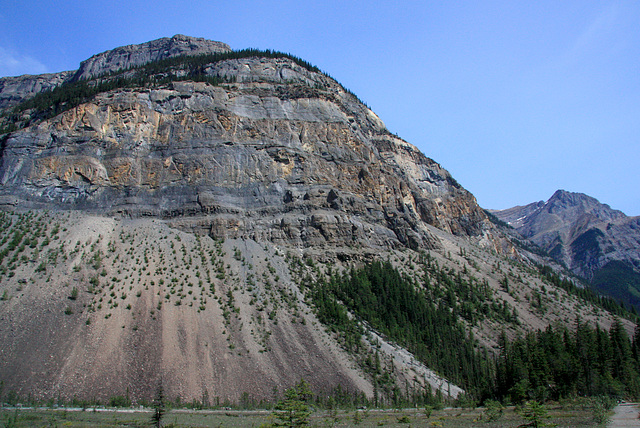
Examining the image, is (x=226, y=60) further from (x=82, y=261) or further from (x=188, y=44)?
(x=82, y=261)

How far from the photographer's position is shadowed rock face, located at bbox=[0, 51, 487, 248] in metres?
72.2

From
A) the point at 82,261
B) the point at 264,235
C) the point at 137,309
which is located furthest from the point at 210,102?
the point at 137,309

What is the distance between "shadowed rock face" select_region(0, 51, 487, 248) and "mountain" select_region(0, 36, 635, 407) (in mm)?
313

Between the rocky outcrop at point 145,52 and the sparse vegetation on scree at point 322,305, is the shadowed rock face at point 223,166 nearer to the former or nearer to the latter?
the sparse vegetation on scree at point 322,305

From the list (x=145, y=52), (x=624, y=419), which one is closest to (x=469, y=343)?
(x=624, y=419)

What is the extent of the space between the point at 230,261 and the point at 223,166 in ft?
67.5

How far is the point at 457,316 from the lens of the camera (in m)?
73.0

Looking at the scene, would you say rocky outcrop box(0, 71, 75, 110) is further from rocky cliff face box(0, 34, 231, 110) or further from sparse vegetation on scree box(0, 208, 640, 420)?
sparse vegetation on scree box(0, 208, 640, 420)

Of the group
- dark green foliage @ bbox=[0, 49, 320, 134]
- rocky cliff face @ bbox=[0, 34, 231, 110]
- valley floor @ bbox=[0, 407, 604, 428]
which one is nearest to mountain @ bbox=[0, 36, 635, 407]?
dark green foliage @ bbox=[0, 49, 320, 134]

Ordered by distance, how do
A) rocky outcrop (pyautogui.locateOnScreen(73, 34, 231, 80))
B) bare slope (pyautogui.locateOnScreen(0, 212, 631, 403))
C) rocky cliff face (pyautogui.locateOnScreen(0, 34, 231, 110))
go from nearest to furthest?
bare slope (pyautogui.locateOnScreen(0, 212, 631, 403)) → rocky cliff face (pyautogui.locateOnScreen(0, 34, 231, 110)) → rocky outcrop (pyautogui.locateOnScreen(73, 34, 231, 80))

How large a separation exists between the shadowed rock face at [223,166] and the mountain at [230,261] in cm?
31

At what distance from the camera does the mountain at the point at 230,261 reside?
4850cm

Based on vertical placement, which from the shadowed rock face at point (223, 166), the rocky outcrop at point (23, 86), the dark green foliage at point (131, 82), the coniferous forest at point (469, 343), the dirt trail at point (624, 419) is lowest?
the dirt trail at point (624, 419)

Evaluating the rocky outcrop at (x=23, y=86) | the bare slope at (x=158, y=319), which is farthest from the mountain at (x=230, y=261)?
the rocky outcrop at (x=23, y=86)
